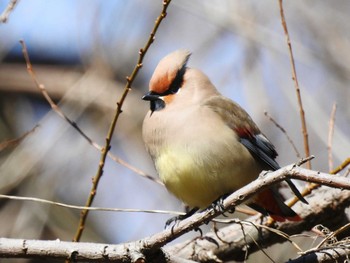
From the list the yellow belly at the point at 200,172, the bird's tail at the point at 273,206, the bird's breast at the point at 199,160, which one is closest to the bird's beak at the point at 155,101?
the bird's breast at the point at 199,160

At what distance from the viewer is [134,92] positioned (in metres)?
7.46

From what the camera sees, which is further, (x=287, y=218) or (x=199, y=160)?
(x=287, y=218)

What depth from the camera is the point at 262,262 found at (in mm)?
5074

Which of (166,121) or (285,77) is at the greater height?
(285,77)

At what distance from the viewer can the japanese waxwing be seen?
3654mm

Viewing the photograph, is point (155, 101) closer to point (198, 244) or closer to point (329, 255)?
point (198, 244)

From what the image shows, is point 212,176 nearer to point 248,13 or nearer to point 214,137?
point 214,137

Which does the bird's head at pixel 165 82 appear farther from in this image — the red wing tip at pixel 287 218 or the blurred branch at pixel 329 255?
the blurred branch at pixel 329 255

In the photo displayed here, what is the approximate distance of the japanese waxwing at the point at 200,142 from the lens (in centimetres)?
365

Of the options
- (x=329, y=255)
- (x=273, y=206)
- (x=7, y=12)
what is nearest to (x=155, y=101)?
(x=273, y=206)

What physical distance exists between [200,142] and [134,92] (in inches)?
152

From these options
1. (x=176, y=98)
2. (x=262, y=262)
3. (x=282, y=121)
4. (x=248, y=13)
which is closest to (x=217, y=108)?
(x=176, y=98)

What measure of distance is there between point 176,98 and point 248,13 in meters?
1.91

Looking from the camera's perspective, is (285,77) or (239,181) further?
(285,77)
